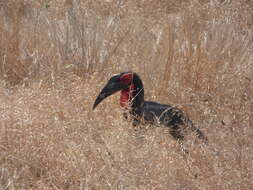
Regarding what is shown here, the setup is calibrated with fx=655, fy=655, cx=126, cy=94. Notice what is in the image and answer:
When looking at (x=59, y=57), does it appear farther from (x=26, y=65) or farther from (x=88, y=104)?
(x=88, y=104)

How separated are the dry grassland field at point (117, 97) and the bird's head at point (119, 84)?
0.36 ft

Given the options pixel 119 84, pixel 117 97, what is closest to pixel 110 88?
pixel 119 84

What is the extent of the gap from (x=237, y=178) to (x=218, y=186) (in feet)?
0.36

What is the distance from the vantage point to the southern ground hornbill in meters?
4.29

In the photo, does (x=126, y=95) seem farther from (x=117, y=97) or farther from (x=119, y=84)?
(x=117, y=97)

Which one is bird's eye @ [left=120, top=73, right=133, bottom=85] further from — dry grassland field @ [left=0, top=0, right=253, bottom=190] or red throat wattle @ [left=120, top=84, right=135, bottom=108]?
dry grassland field @ [left=0, top=0, right=253, bottom=190]

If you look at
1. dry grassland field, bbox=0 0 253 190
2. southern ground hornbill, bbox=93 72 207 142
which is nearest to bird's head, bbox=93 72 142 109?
southern ground hornbill, bbox=93 72 207 142

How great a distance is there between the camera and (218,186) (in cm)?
349

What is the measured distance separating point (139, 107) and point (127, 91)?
0.14m

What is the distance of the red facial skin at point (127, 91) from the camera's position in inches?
173

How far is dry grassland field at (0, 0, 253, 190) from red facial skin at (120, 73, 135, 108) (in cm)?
9

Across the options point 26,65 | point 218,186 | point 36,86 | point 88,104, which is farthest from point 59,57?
point 218,186

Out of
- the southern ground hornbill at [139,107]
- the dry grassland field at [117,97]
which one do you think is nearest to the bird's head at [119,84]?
the southern ground hornbill at [139,107]

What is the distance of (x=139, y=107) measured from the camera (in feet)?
14.6
